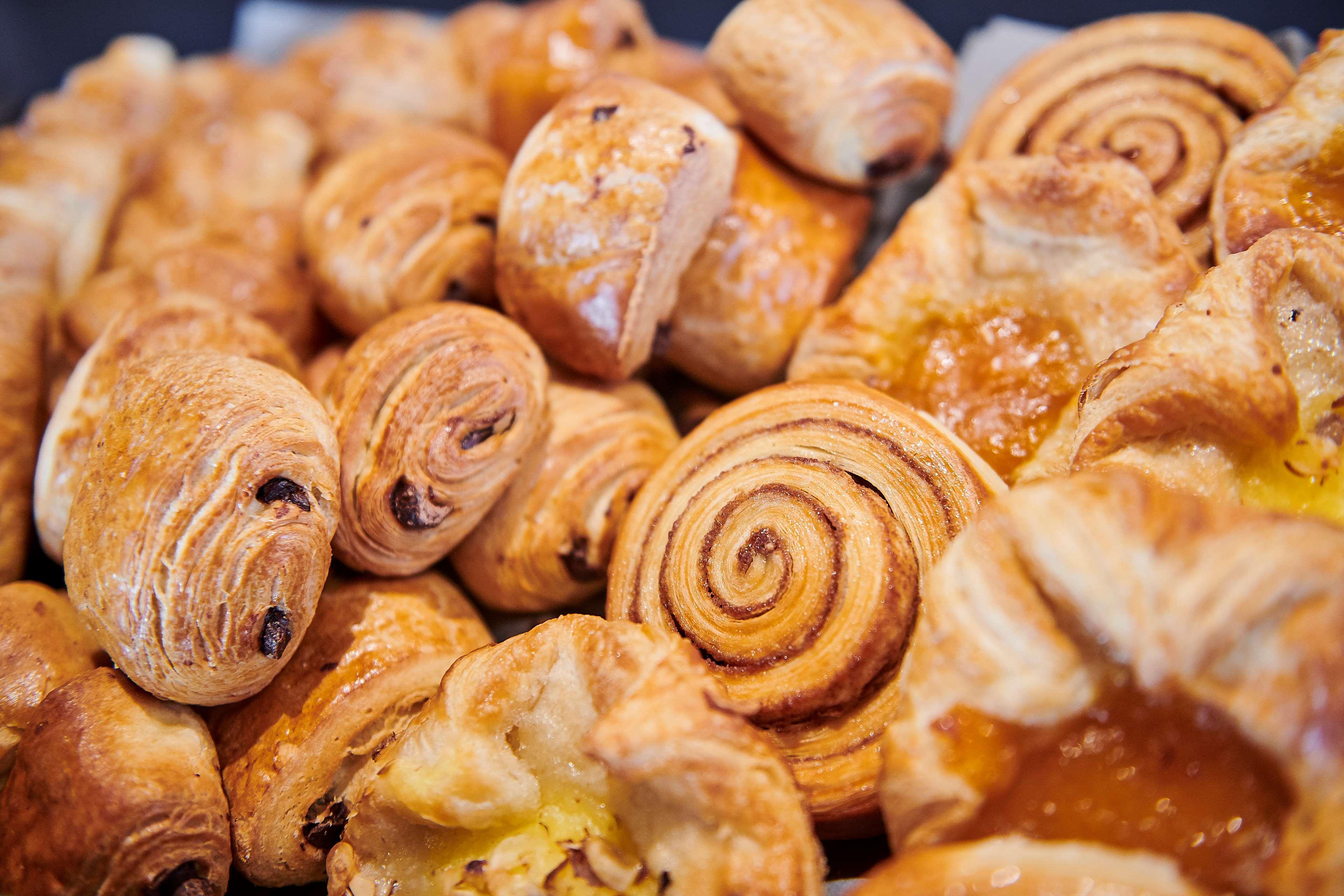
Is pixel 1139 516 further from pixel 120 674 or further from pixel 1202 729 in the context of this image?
pixel 120 674

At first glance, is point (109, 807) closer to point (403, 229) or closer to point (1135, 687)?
point (403, 229)

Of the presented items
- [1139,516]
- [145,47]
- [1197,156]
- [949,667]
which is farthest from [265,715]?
[145,47]

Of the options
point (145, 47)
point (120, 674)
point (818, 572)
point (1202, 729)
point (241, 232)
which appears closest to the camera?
point (1202, 729)

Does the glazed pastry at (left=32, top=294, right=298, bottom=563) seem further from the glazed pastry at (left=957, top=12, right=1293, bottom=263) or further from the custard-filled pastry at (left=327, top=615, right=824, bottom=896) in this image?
the glazed pastry at (left=957, top=12, right=1293, bottom=263)

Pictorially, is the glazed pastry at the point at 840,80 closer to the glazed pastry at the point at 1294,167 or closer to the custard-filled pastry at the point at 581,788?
the glazed pastry at the point at 1294,167

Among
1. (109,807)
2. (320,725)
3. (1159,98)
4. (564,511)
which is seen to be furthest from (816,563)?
(1159,98)

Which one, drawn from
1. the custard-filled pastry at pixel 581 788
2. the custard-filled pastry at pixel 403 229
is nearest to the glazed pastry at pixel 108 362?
the custard-filled pastry at pixel 403 229
